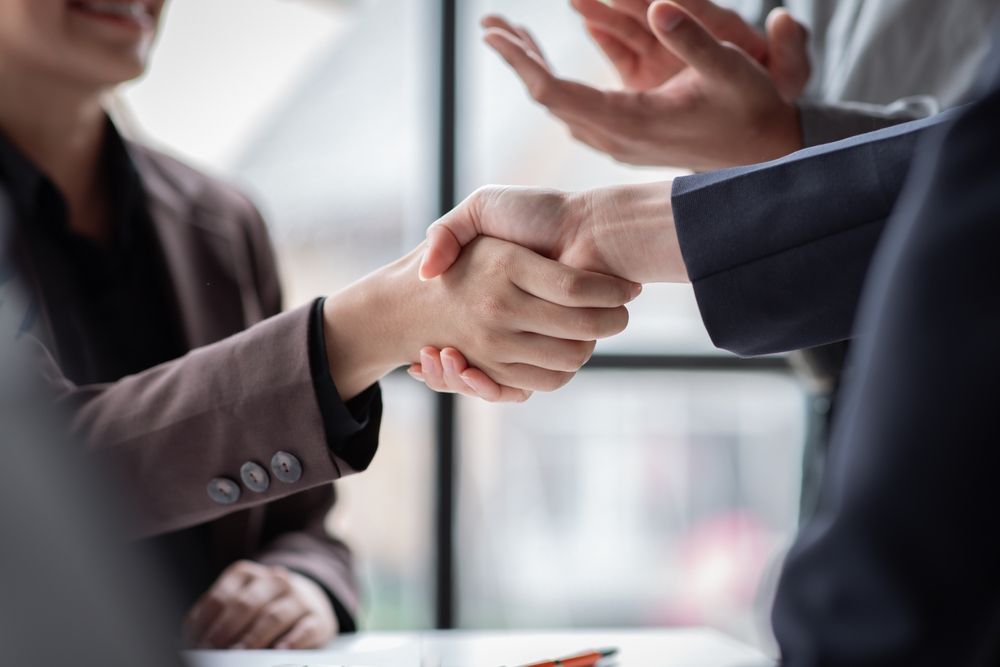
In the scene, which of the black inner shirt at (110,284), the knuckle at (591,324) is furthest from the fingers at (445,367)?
the black inner shirt at (110,284)

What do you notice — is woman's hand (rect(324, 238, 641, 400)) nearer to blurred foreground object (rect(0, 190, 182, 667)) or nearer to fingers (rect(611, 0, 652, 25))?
fingers (rect(611, 0, 652, 25))

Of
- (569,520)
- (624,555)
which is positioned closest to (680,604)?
(624,555)

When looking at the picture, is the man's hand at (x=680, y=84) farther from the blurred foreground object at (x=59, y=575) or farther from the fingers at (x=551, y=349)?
the blurred foreground object at (x=59, y=575)

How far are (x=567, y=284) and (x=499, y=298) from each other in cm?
6

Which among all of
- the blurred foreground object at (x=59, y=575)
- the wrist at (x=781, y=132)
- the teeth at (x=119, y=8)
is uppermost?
the teeth at (x=119, y=8)

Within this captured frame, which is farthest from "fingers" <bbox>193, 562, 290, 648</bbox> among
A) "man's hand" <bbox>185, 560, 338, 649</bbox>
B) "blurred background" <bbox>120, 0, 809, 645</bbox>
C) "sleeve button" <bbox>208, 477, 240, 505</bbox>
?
"blurred background" <bbox>120, 0, 809, 645</bbox>

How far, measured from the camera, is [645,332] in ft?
6.47

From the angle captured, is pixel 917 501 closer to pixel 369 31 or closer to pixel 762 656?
pixel 762 656

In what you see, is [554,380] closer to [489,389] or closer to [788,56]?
[489,389]

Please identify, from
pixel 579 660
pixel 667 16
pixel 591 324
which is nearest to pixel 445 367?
pixel 591 324

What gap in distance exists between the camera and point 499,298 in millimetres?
719

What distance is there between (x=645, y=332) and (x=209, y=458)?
1.35 meters

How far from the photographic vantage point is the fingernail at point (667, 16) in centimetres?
80

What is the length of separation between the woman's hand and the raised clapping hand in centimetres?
1
